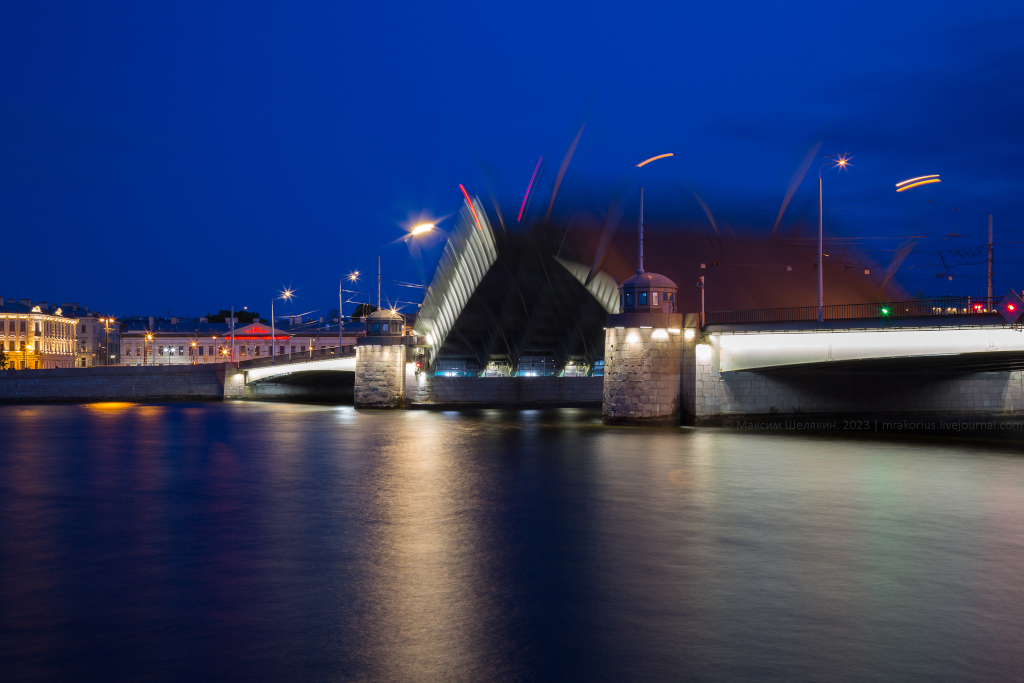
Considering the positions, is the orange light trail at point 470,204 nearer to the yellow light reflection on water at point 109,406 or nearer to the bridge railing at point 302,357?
the bridge railing at point 302,357

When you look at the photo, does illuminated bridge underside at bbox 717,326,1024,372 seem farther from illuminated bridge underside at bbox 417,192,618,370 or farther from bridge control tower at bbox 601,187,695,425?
illuminated bridge underside at bbox 417,192,618,370

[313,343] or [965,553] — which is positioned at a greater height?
[313,343]

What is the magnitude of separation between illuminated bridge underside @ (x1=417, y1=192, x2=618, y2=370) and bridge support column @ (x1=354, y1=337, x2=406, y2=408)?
4.59 meters

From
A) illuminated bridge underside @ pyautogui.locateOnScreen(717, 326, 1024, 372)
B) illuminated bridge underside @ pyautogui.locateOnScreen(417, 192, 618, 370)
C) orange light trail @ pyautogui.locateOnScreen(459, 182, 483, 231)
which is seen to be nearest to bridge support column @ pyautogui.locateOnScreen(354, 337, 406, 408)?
illuminated bridge underside @ pyautogui.locateOnScreen(417, 192, 618, 370)

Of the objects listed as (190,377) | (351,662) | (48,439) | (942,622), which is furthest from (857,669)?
(190,377)

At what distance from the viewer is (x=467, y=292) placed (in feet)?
187

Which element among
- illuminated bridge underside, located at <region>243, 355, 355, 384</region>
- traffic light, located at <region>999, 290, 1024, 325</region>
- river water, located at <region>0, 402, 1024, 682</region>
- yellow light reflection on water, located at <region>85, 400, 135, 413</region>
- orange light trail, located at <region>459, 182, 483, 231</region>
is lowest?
river water, located at <region>0, 402, 1024, 682</region>

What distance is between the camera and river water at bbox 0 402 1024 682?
28.5 ft

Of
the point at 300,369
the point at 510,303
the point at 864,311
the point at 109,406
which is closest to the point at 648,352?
the point at 510,303

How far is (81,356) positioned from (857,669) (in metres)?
135

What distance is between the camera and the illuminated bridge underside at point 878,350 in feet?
102

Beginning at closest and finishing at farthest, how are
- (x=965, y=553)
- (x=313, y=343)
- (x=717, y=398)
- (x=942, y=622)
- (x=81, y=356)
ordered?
(x=942, y=622) → (x=965, y=553) → (x=717, y=398) → (x=313, y=343) → (x=81, y=356)

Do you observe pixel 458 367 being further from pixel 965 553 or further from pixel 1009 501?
pixel 965 553

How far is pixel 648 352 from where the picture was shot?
39125 millimetres
